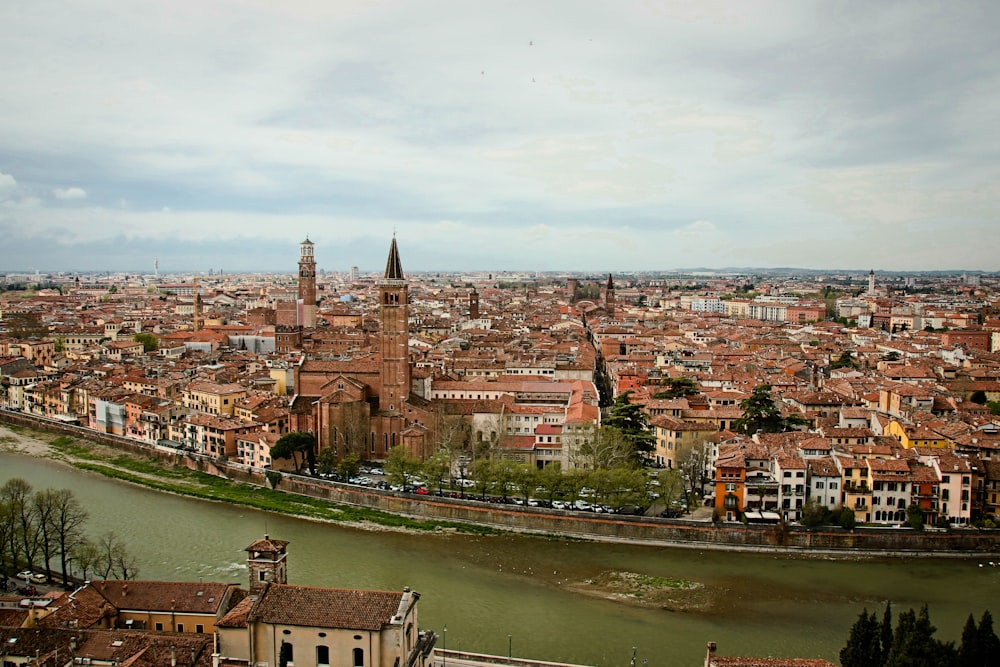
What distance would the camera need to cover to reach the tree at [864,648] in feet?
37.6

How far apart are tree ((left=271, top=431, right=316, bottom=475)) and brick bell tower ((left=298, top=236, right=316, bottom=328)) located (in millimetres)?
25689

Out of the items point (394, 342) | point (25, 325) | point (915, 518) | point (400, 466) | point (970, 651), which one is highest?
point (394, 342)

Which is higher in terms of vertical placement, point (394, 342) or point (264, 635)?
point (394, 342)

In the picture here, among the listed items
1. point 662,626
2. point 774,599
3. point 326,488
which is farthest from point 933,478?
point 326,488

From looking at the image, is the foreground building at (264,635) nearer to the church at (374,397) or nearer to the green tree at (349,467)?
the green tree at (349,467)

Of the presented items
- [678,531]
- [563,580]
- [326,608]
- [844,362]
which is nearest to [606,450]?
[678,531]

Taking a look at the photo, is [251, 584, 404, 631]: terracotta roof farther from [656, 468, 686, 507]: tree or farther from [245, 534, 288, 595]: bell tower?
[656, 468, 686, 507]: tree

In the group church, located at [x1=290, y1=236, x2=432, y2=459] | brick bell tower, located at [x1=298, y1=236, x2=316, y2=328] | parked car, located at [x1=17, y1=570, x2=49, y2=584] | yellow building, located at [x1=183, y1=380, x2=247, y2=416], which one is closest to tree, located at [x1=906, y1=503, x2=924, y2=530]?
church, located at [x1=290, y1=236, x2=432, y2=459]

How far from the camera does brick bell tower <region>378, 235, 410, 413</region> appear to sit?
25.6m

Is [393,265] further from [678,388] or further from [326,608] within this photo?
[326,608]

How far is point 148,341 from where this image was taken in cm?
4581

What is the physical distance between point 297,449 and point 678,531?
10998 millimetres

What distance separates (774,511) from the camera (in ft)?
62.2

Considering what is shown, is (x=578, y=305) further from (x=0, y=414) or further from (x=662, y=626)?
(x=662, y=626)
